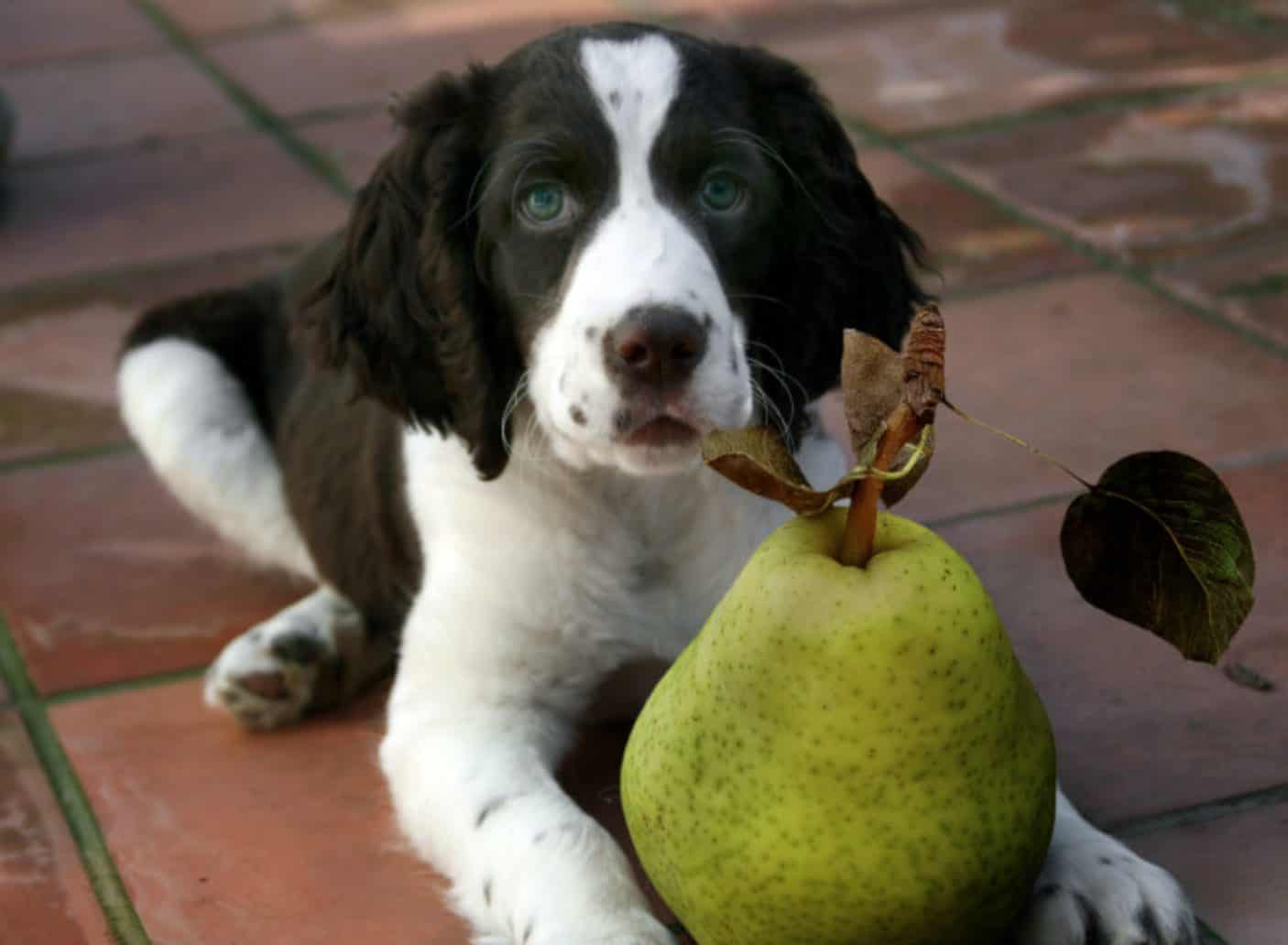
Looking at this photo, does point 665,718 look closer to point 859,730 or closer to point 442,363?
point 859,730

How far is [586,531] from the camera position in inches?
133

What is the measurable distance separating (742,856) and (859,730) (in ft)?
0.70

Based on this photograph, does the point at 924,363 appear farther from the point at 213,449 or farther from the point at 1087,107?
the point at 1087,107

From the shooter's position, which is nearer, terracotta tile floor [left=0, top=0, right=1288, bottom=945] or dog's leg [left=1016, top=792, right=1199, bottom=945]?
dog's leg [left=1016, top=792, right=1199, bottom=945]

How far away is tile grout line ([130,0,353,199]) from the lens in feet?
22.3

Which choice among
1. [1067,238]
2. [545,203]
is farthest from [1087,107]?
[545,203]

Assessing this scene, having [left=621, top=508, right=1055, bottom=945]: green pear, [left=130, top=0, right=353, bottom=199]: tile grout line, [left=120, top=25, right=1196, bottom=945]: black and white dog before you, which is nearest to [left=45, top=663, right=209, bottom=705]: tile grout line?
[left=120, top=25, right=1196, bottom=945]: black and white dog

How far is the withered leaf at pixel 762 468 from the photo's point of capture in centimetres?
238

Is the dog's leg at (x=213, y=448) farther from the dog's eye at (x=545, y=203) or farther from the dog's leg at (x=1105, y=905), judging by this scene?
the dog's leg at (x=1105, y=905)

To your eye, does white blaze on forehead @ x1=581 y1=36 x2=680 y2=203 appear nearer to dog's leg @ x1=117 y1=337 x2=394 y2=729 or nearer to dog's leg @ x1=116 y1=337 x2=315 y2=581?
dog's leg @ x1=117 y1=337 x2=394 y2=729

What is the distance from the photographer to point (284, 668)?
3.71 m

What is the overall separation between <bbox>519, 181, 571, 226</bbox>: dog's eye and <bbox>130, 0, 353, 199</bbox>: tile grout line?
3.49m

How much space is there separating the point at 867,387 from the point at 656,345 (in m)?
0.42

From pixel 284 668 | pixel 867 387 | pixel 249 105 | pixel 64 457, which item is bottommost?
pixel 249 105
